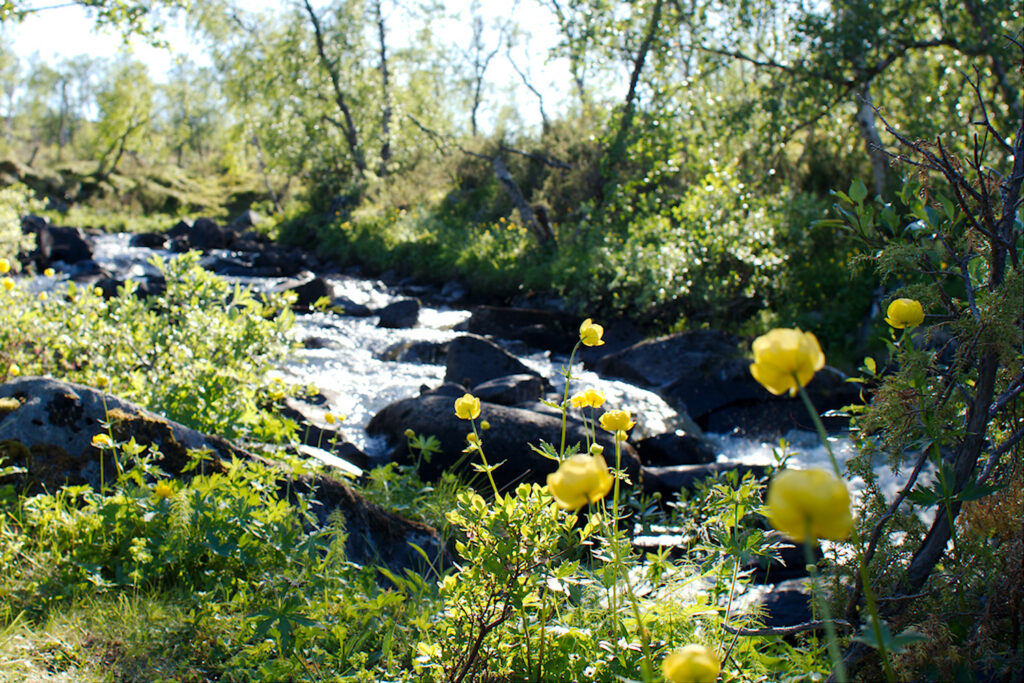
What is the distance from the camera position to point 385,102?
84.7ft

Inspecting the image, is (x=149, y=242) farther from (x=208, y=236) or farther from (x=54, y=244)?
(x=54, y=244)

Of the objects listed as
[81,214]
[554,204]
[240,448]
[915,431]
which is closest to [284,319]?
[240,448]

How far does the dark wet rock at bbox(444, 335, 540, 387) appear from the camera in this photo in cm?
774

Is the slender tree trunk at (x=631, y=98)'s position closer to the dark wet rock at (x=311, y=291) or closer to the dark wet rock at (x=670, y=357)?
the dark wet rock at (x=670, y=357)

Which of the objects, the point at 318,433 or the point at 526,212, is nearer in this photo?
the point at 318,433

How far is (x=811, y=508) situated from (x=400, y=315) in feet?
37.2

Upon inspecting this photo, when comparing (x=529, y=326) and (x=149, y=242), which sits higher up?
(x=149, y=242)

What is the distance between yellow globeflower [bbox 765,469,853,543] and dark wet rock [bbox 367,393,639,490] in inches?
154

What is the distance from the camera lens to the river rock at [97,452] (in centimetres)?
307

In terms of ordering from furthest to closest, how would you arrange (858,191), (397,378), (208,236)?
(208,236), (397,378), (858,191)

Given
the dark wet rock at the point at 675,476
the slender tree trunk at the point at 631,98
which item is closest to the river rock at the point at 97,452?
the dark wet rock at the point at 675,476

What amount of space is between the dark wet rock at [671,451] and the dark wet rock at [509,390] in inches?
48.1

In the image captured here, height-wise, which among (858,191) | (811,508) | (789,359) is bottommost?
(811,508)

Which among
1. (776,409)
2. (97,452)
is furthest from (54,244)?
(776,409)
